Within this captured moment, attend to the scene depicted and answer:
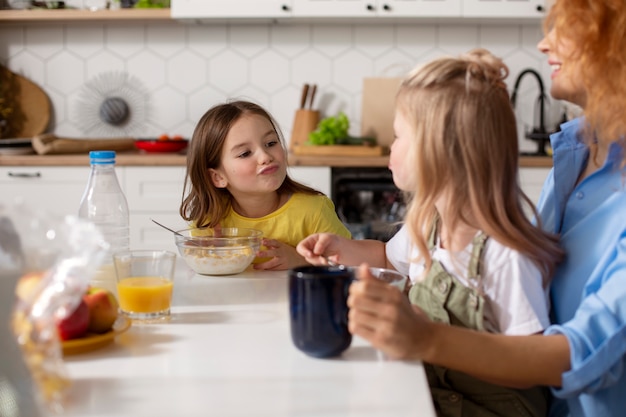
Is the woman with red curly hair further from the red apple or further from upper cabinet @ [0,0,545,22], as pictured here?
upper cabinet @ [0,0,545,22]

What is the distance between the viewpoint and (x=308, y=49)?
3.95m

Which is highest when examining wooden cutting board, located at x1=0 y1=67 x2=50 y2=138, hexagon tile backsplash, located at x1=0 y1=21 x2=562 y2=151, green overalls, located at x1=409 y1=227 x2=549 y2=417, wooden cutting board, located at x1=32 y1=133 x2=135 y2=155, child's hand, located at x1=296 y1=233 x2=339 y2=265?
hexagon tile backsplash, located at x1=0 y1=21 x2=562 y2=151

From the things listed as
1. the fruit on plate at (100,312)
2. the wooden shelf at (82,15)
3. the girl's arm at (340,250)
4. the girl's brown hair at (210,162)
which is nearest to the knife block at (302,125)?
the wooden shelf at (82,15)

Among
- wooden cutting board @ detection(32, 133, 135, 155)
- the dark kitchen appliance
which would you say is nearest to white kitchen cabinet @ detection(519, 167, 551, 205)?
the dark kitchen appliance

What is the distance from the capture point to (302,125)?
3850mm

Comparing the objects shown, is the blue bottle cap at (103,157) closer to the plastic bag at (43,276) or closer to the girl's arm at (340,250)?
the girl's arm at (340,250)

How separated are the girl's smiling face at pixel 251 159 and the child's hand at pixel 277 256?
0.28 m

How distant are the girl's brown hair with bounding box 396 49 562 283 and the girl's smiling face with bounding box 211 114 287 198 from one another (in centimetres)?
75

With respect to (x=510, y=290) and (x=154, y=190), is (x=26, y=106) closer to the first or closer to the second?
(x=154, y=190)

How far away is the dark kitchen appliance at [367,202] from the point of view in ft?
11.3

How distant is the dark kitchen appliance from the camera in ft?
11.3

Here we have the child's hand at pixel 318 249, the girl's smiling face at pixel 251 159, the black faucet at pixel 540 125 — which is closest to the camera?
the child's hand at pixel 318 249

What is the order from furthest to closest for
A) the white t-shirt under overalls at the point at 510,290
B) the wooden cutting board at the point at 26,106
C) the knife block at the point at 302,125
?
the wooden cutting board at the point at 26,106
the knife block at the point at 302,125
the white t-shirt under overalls at the point at 510,290

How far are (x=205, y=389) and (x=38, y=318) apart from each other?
0.20 m
